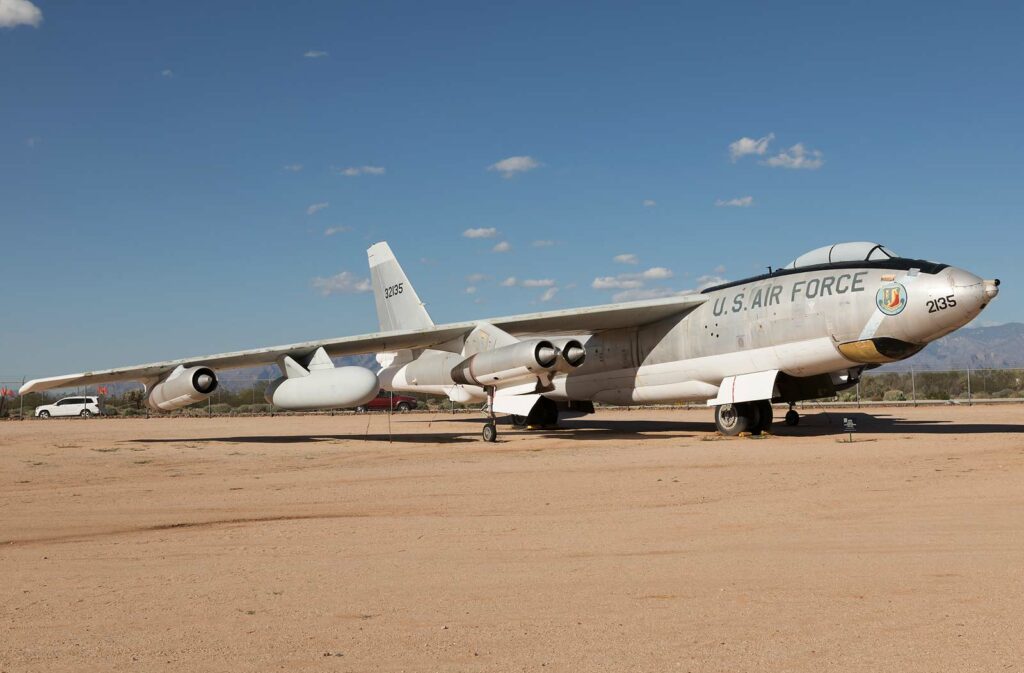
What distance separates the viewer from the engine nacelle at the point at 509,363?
1894 cm

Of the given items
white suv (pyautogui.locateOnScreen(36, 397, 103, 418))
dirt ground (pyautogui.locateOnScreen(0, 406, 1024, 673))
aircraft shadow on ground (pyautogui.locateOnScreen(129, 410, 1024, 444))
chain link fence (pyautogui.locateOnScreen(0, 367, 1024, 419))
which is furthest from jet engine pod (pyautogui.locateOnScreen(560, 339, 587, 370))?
white suv (pyautogui.locateOnScreen(36, 397, 103, 418))

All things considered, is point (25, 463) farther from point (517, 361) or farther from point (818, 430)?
point (818, 430)

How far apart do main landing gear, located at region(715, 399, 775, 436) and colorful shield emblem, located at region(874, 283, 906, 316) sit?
3.50 meters

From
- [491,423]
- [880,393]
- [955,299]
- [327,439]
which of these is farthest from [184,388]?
[880,393]

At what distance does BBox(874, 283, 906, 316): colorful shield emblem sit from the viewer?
16.1 meters

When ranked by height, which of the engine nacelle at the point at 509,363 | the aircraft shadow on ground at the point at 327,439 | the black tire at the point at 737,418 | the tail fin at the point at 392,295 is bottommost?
the aircraft shadow on ground at the point at 327,439

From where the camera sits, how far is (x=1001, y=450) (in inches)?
547

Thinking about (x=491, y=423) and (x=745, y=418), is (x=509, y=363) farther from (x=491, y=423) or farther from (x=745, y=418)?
(x=745, y=418)

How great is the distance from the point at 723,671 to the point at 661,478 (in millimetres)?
7555

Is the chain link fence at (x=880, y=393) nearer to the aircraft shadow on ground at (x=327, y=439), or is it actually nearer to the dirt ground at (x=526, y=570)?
the aircraft shadow on ground at (x=327, y=439)

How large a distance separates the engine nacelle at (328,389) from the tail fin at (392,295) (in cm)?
676

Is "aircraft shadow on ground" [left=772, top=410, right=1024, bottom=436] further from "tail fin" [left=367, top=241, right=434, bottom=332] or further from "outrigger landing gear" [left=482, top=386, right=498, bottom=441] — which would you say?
"tail fin" [left=367, top=241, right=434, bottom=332]

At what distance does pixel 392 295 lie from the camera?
27969mm

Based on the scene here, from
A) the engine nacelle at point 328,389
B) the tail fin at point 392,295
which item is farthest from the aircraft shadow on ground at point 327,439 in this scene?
the tail fin at point 392,295
